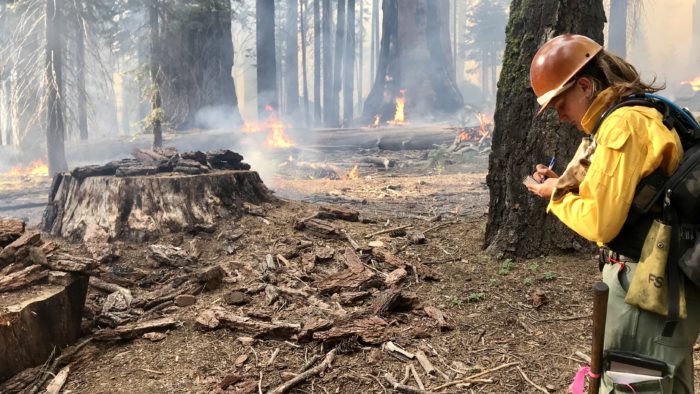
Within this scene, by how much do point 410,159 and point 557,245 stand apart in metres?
12.6

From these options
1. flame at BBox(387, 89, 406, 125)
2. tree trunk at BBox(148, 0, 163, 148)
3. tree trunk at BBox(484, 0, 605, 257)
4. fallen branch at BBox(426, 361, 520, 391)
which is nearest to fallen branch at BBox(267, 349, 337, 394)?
fallen branch at BBox(426, 361, 520, 391)

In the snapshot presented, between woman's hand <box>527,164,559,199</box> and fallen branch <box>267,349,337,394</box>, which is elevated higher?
woman's hand <box>527,164,559,199</box>

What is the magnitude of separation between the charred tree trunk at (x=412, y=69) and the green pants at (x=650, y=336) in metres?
27.2

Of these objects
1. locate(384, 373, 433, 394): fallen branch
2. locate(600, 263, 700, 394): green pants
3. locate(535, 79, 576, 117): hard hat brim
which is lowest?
locate(384, 373, 433, 394): fallen branch

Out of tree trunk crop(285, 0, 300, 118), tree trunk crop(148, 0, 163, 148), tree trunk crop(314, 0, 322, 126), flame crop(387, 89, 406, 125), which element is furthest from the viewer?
tree trunk crop(314, 0, 322, 126)

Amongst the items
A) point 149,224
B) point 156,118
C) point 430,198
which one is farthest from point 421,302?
point 156,118

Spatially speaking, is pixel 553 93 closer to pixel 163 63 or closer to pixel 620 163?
pixel 620 163

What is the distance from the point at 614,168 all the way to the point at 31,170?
2051 centimetres

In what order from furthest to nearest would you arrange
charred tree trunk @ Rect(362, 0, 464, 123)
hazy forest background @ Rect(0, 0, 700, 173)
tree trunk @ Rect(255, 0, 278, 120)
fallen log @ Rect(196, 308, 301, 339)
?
charred tree trunk @ Rect(362, 0, 464, 123) < tree trunk @ Rect(255, 0, 278, 120) < hazy forest background @ Rect(0, 0, 700, 173) < fallen log @ Rect(196, 308, 301, 339)

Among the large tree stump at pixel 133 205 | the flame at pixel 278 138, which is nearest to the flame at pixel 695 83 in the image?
the flame at pixel 278 138

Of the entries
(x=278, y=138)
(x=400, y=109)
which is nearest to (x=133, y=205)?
(x=278, y=138)

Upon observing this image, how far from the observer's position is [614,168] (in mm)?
1618

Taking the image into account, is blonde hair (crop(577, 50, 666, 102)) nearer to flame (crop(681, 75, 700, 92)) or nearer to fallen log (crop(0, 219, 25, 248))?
fallen log (crop(0, 219, 25, 248))

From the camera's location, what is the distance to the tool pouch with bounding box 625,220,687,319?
1645 millimetres
